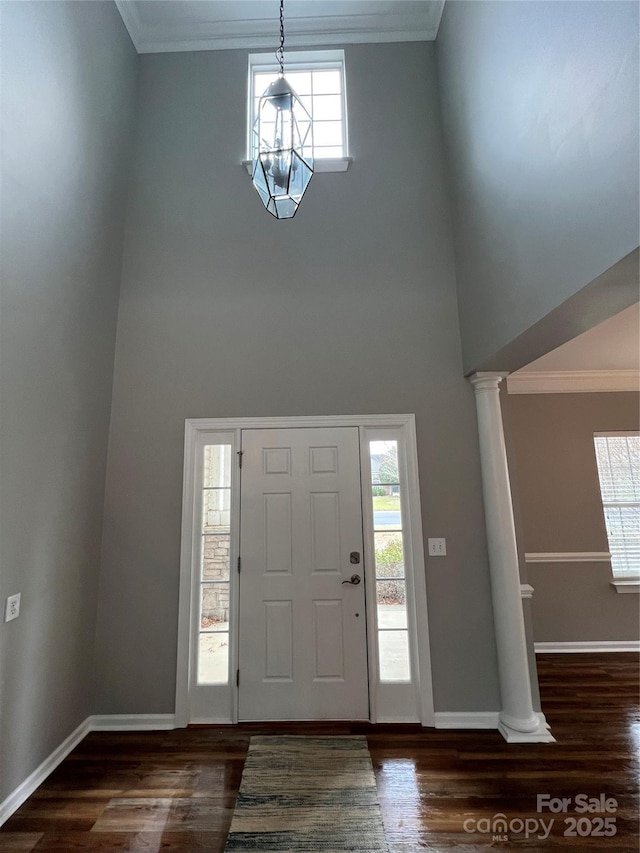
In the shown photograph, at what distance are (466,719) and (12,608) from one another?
275 cm

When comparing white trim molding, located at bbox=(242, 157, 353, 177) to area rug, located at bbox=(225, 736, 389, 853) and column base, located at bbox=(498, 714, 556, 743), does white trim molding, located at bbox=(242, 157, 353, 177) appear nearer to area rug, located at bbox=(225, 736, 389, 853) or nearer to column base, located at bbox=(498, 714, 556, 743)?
area rug, located at bbox=(225, 736, 389, 853)

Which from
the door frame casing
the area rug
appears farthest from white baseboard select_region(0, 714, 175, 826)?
the area rug

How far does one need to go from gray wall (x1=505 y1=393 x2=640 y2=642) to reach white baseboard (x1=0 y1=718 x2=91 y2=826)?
12.8 ft

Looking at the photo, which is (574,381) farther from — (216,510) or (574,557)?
(216,510)

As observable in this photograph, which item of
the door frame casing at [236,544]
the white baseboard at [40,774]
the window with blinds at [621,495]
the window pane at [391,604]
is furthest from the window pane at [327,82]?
the white baseboard at [40,774]

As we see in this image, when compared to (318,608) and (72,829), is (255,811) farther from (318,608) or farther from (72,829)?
(318,608)

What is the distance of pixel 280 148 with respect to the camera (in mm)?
1741

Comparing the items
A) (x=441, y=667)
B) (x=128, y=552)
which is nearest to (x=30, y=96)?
(x=128, y=552)

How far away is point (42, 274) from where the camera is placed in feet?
7.08

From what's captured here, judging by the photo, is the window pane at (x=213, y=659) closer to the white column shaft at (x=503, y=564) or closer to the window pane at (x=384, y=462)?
the window pane at (x=384, y=462)

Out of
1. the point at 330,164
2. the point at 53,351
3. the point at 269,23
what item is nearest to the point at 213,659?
the point at 53,351

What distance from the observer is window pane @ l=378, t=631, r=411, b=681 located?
2.65 metres

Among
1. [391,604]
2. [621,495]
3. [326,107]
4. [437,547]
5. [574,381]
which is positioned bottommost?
[391,604]

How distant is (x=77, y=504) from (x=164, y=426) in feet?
2.47
